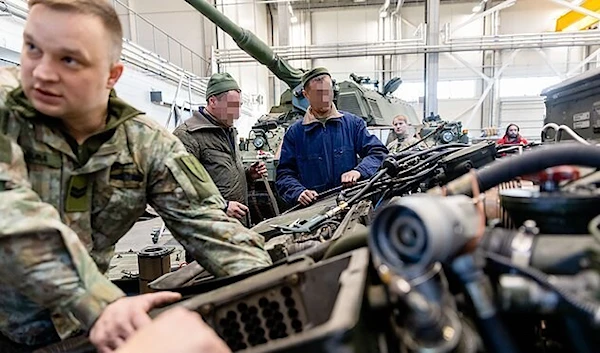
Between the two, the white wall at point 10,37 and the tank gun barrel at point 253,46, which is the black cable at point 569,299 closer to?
the white wall at point 10,37

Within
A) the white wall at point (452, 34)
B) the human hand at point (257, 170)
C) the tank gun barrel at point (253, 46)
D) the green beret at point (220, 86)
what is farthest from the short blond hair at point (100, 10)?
the white wall at point (452, 34)

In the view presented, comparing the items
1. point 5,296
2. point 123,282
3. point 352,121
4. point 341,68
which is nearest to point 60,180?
point 5,296

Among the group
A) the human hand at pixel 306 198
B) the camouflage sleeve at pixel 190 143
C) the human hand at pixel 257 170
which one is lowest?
the human hand at pixel 306 198

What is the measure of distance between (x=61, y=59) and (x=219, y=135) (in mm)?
2282

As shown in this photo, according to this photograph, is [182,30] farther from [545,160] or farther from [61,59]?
[545,160]

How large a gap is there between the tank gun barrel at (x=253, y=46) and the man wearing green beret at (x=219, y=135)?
6.24ft

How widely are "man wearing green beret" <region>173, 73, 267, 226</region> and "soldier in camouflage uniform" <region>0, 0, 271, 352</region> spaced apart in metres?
1.91

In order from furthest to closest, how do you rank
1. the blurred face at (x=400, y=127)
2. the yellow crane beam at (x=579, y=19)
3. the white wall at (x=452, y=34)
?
1. the white wall at (x=452, y=34)
2. the yellow crane beam at (x=579, y=19)
3. the blurred face at (x=400, y=127)

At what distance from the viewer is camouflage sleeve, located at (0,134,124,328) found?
31.9 inches

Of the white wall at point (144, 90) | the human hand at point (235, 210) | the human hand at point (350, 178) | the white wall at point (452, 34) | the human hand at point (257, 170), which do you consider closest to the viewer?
the human hand at point (350, 178)

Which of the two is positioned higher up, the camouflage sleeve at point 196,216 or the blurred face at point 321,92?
the blurred face at point 321,92

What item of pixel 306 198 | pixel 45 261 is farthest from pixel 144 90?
pixel 45 261

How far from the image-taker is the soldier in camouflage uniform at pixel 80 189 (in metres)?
0.82

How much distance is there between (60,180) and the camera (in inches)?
42.3
